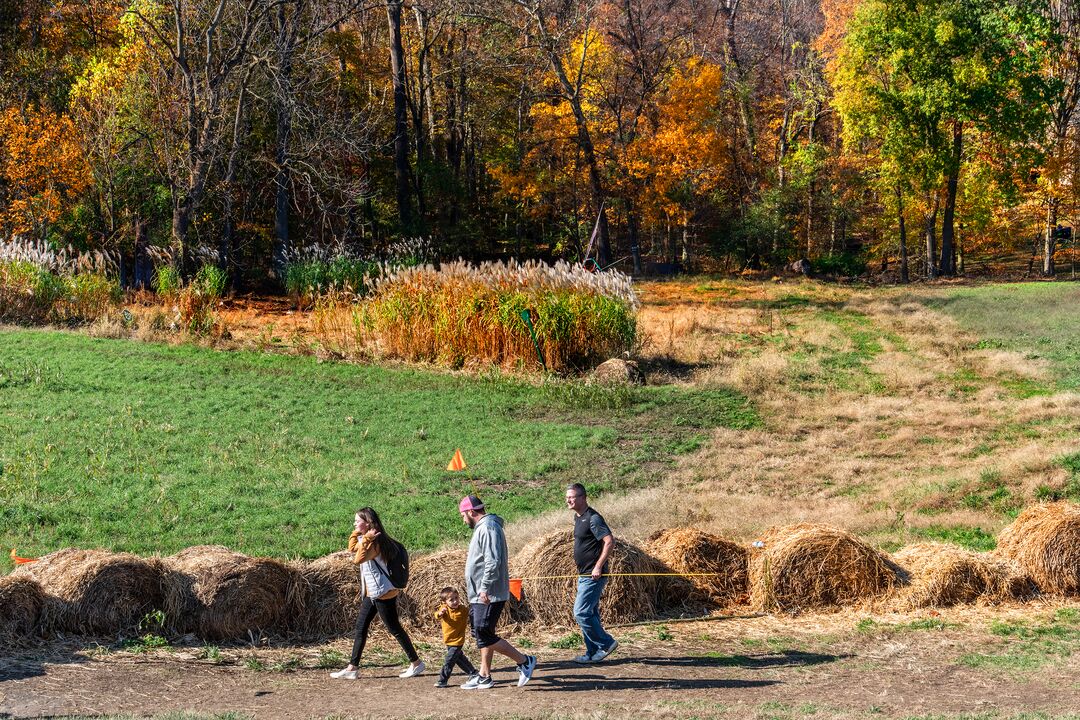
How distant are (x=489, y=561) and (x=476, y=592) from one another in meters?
0.31

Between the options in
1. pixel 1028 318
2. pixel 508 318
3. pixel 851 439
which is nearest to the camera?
pixel 851 439

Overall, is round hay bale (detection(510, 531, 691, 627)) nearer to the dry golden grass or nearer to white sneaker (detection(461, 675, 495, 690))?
white sneaker (detection(461, 675, 495, 690))

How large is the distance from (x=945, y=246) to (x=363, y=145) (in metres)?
23.8

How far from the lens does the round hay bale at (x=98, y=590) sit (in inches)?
364

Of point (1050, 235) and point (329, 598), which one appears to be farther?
point (1050, 235)

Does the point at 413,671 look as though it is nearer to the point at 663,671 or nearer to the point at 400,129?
the point at 663,671

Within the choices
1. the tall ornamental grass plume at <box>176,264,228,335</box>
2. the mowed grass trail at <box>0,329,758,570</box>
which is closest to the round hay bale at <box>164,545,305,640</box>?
the mowed grass trail at <box>0,329,758,570</box>

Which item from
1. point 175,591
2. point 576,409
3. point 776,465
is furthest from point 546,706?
point 576,409

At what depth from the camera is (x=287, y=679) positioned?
8680 millimetres

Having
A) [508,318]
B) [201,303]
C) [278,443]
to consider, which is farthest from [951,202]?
[278,443]

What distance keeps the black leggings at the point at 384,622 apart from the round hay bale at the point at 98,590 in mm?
1979

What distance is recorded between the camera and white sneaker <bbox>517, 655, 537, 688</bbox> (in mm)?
8531

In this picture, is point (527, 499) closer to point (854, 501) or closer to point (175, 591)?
point (854, 501)

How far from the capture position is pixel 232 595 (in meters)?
9.55
